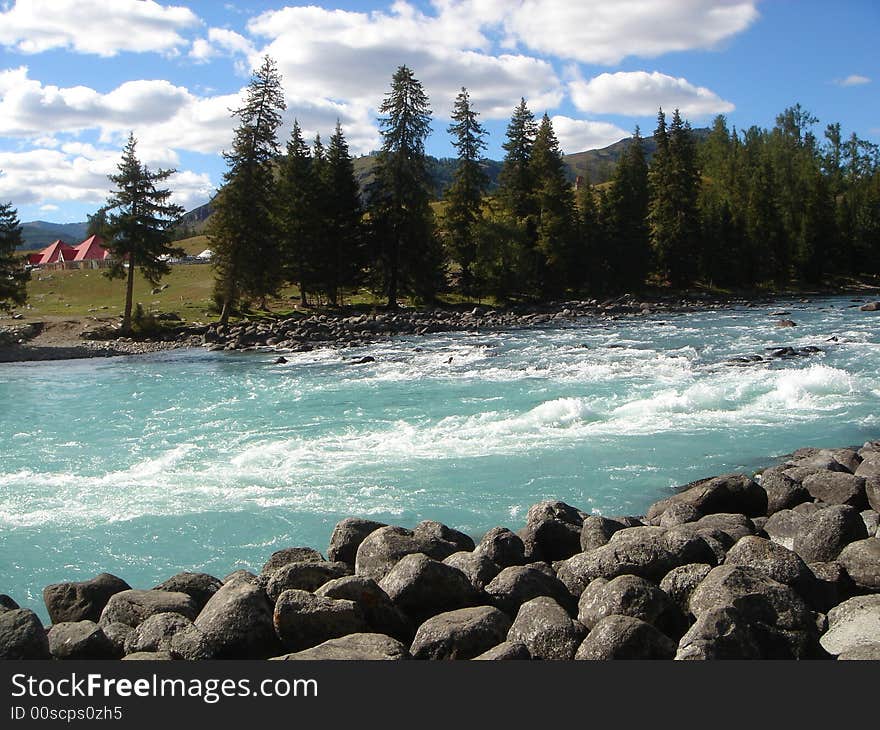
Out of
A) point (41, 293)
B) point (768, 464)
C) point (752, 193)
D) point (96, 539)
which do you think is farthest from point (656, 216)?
point (96, 539)

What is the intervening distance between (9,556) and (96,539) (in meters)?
1.36

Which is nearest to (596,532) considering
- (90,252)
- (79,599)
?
(79,599)

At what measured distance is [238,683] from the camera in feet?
22.8

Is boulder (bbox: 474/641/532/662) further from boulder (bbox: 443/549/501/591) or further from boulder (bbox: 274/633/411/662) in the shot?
boulder (bbox: 443/549/501/591)

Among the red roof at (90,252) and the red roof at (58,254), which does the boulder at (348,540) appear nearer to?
the red roof at (90,252)

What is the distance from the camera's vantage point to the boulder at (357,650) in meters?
7.37

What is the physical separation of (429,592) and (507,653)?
186 centimetres

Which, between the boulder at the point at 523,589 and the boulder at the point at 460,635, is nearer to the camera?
the boulder at the point at 460,635

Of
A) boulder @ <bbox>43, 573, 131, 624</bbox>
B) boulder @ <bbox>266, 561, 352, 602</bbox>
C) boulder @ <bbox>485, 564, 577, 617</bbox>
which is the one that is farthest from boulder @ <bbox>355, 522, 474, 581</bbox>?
boulder @ <bbox>43, 573, 131, 624</bbox>

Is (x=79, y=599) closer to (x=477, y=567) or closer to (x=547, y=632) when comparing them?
(x=477, y=567)

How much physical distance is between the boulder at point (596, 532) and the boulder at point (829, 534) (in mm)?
2461

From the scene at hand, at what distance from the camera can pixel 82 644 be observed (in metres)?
8.24

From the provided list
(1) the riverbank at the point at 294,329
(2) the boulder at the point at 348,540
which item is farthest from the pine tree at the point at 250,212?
(2) the boulder at the point at 348,540

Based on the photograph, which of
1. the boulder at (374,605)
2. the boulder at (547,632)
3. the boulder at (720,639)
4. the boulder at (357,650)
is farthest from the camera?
the boulder at (374,605)
